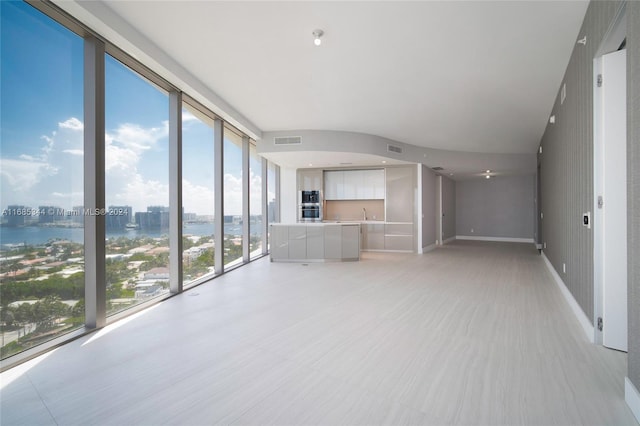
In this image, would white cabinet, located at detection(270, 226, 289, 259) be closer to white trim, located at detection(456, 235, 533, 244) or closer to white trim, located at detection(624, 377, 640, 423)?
white trim, located at detection(624, 377, 640, 423)

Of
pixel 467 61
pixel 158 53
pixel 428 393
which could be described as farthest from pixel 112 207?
pixel 467 61

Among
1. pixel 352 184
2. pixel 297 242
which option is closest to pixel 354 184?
pixel 352 184

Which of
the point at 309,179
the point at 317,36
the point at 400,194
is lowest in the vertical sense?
the point at 400,194

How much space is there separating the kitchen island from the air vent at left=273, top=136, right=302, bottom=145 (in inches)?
70.7

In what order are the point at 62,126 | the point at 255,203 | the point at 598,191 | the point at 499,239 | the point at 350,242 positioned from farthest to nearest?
1. the point at 499,239
2. the point at 255,203
3. the point at 350,242
4. the point at 62,126
5. the point at 598,191

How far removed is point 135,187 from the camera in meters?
3.78

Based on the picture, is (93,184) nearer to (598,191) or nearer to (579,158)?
(598,191)

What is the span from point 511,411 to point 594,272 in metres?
1.65

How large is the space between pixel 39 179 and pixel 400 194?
7.93 m

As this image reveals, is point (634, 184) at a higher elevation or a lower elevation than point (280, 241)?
higher

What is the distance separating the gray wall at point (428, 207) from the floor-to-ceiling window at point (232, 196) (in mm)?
5103

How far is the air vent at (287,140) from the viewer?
23.7 ft

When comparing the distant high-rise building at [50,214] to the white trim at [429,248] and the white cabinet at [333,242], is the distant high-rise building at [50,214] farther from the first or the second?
the white trim at [429,248]

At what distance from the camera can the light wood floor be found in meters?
1.81
